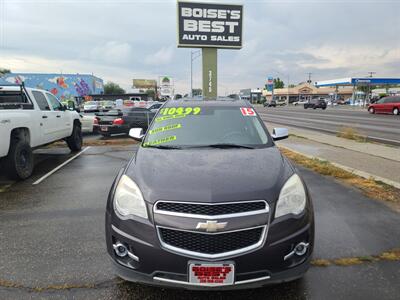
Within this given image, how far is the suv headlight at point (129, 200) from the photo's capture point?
2.74m

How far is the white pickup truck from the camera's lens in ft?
21.8

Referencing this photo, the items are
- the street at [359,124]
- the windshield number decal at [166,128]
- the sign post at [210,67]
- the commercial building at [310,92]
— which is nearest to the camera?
the windshield number decal at [166,128]

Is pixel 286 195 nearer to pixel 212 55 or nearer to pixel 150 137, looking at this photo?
pixel 150 137

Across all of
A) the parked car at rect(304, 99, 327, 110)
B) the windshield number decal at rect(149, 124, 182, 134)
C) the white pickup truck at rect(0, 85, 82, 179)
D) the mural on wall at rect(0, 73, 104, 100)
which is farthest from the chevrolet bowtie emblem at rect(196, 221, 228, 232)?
the mural on wall at rect(0, 73, 104, 100)

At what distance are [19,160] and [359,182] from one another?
6666 mm

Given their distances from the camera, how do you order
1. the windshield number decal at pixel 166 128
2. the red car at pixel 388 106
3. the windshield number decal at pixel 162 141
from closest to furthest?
the windshield number decal at pixel 162 141 → the windshield number decal at pixel 166 128 → the red car at pixel 388 106

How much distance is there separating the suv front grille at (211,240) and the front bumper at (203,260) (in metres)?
0.06

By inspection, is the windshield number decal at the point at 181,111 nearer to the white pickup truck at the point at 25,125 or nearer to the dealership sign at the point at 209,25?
the white pickup truck at the point at 25,125

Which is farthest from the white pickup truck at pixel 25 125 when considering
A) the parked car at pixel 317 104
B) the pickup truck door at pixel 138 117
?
the parked car at pixel 317 104

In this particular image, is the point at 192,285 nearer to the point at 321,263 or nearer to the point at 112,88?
the point at 321,263

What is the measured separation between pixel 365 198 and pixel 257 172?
3.52 meters

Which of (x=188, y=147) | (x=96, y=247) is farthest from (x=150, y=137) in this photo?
(x=96, y=247)

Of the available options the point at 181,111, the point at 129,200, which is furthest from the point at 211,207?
the point at 181,111

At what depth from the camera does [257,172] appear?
3025 millimetres
